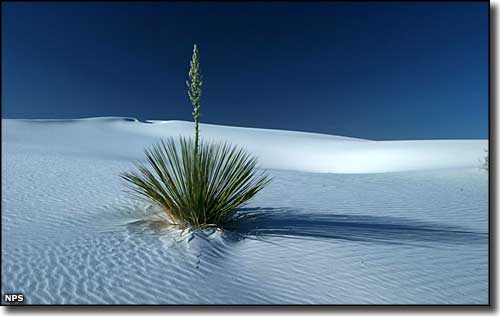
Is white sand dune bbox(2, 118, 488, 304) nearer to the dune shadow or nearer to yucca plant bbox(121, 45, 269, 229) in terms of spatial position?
the dune shadow

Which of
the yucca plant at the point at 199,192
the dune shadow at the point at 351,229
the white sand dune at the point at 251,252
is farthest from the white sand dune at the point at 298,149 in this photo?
the yucca plant at the point at 199,192

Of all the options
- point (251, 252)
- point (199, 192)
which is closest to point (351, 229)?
point (251, 252)

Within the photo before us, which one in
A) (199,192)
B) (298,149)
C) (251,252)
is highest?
(298,149)

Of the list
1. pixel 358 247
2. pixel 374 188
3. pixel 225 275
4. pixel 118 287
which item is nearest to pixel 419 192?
pixel 374 188

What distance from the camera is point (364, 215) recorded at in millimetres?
5016

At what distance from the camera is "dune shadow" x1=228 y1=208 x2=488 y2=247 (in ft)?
12.1

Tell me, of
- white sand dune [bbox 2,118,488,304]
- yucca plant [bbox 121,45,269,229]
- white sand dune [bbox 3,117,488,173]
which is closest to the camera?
white sand dune [bbox 2,118,488,304]

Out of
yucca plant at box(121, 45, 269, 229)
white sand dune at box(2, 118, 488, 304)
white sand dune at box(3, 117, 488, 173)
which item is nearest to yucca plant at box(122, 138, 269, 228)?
yucca plant at box(121, 45, 269, 229)

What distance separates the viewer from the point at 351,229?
409 centimetres

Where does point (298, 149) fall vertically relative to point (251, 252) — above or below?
above

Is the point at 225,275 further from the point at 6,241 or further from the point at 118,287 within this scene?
the point at 6,241

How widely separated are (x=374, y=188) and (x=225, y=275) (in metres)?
5.89

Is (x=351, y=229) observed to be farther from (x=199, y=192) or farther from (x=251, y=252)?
(x=199, y=192)

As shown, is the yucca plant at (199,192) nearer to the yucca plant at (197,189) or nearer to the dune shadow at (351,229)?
the yucca plant at (197,189)
